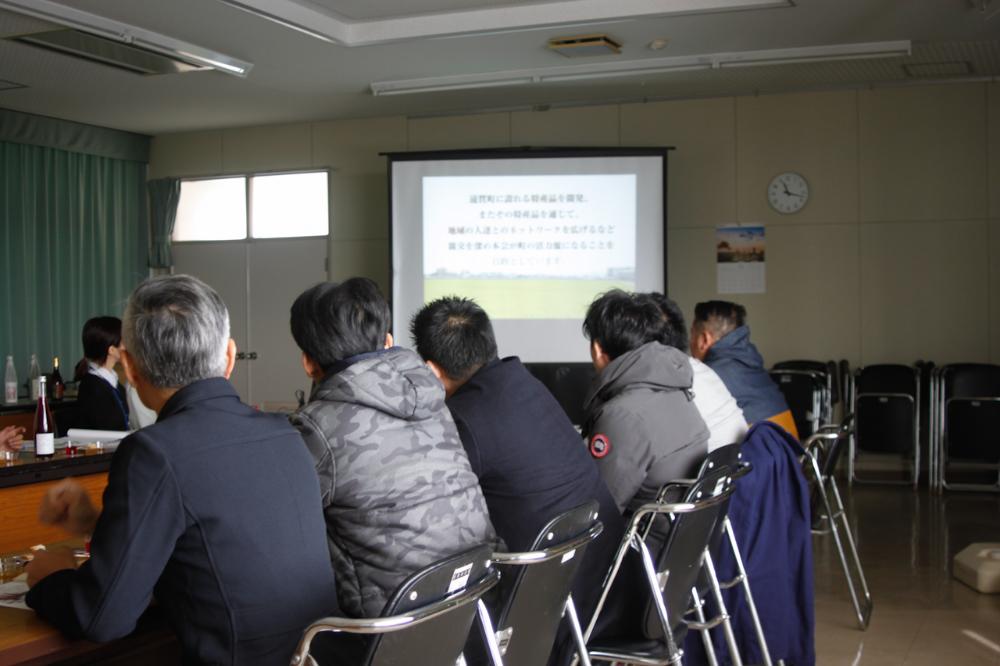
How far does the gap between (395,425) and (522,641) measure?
1.73 ft

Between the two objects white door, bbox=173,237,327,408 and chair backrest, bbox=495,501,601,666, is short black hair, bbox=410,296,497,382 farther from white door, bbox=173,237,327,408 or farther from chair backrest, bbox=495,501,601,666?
white door, bbox=173,237,327,408

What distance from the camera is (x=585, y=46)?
6195 millimetres

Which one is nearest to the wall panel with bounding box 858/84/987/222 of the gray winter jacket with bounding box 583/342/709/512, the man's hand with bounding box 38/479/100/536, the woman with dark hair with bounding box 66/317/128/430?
the gray winter jacket with bounding box 583/342/709/512

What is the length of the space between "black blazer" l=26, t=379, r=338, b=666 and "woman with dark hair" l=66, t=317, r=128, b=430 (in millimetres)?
2870

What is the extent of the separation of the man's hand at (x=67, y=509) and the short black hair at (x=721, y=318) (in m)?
2.93

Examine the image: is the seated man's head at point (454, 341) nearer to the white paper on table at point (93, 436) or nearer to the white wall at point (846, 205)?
the white paper on table at point (93, 436)

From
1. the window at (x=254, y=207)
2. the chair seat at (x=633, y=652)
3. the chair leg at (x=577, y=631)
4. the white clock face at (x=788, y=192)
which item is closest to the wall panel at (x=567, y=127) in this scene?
the white clock face at (x=788, y=192)

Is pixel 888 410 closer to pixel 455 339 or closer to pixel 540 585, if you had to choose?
pixel 455 339

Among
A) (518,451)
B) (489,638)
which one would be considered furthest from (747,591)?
(489,638)

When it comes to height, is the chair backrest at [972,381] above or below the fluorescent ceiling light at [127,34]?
below

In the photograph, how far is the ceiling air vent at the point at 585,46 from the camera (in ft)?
19.9

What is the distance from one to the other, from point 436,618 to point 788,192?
21.7ft

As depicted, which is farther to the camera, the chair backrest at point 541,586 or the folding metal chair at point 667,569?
the folding metal chair at point 667,569

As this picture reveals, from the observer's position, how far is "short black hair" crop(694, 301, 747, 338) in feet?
13.8
